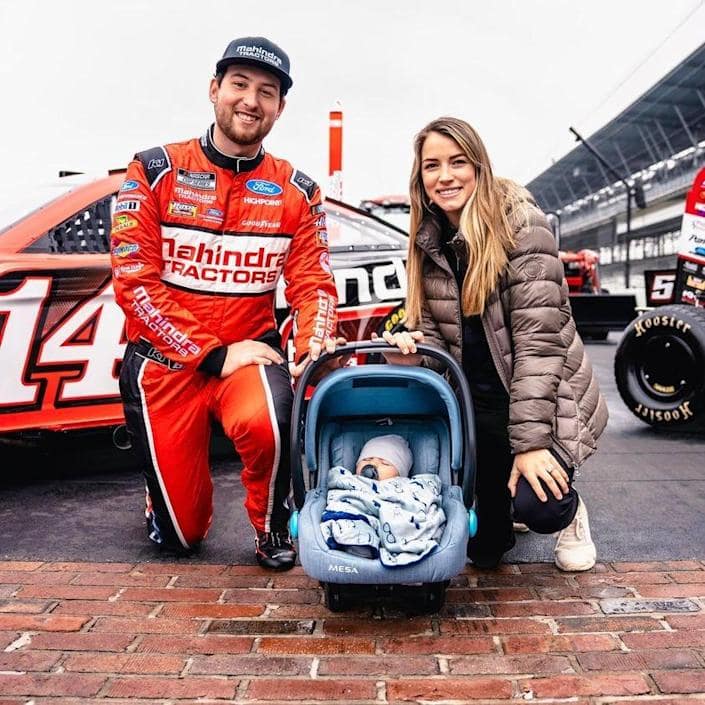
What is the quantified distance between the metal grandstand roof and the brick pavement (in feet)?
92.3

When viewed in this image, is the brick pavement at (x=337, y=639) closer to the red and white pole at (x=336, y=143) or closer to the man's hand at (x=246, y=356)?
the man's hand at (x=246, y=356)

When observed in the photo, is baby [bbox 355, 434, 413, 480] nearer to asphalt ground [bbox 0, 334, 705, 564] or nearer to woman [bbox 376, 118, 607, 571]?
woman [bbox 376, 118, 607, 571]

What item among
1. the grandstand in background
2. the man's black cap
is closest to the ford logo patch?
the man's black cap

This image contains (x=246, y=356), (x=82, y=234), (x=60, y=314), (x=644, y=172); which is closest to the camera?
(x=246, y=356)

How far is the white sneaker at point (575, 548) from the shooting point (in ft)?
9.13

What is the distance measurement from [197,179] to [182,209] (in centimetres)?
13

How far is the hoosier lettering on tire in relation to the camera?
15.7 ft

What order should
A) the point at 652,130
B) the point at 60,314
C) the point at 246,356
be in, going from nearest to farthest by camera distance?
1. the point at 246,356
2. the point at 60,314
3. the point at 652,130

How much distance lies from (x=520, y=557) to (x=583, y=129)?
40.2m

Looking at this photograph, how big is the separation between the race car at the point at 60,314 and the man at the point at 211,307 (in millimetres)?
765

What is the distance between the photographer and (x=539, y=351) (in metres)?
2.52

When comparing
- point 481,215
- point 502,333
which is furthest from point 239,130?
point 502,333

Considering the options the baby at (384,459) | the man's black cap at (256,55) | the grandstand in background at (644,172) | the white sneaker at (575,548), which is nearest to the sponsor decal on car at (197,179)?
the man's black cap at (256,55)

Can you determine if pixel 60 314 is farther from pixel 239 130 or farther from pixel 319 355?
pixel 319 355
